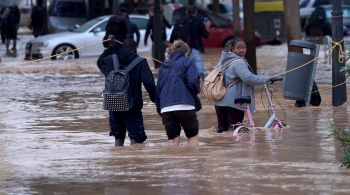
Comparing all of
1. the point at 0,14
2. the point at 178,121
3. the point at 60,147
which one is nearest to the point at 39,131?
the point at 60,147

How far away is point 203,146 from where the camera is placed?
12289mm

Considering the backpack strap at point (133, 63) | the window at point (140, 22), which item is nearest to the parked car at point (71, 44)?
the window at point (140, 22)

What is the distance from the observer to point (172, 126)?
12133mm

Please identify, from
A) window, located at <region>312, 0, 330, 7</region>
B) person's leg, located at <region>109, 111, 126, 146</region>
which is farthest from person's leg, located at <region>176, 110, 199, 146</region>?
window, located at <region>312, 0, 330, 7</region>

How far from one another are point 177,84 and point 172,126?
0.54 metres

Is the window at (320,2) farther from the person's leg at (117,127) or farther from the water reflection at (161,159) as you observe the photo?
the person's leg at (117,127)

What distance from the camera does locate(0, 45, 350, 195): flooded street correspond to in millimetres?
9359

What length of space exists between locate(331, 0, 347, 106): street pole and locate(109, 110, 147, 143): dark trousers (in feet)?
16.7

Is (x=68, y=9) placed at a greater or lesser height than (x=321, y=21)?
greater

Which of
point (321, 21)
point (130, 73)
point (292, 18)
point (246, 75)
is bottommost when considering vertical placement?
point (321, 21)

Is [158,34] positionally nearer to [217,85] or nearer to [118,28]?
[217,85]

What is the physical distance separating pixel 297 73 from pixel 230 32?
70.1 feet

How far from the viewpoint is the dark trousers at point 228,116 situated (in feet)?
44.5

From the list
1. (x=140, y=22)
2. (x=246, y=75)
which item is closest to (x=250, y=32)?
(x=246, y=75)
